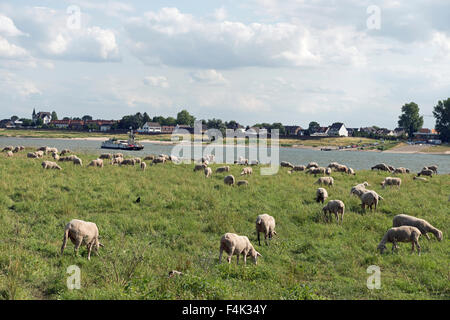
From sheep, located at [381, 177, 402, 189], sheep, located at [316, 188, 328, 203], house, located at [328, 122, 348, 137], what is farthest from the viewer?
house, located at [328, 122, 348, 137]

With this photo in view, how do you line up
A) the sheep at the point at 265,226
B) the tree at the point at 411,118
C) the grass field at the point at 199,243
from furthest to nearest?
the tree at the point at 411,118
the sheep at the point at 265,226
the grass field at the point at 199,243

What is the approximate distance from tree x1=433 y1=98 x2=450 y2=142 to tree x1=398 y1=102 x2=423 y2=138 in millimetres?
11250

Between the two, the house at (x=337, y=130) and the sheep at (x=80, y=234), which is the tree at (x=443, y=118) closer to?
the house at (x=337, y=130)

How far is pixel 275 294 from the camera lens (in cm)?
862

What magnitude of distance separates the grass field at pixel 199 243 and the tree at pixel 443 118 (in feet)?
418

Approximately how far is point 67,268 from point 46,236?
3586 mm

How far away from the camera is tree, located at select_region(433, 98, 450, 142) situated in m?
131

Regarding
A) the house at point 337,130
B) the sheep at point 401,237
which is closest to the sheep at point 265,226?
the sheep at point 401,237

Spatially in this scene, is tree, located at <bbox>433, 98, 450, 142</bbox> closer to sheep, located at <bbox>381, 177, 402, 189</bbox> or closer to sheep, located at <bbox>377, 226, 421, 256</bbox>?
sheep, located at <bbox>381, 177, 402, 189</bbox>

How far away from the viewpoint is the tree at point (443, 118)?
131375 mm

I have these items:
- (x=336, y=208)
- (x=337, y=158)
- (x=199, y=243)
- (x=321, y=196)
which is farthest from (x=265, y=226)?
(x=337, y=158)

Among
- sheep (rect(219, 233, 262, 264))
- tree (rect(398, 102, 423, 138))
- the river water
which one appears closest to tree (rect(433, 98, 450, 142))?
tree (rect(398, 102, 423, 138))

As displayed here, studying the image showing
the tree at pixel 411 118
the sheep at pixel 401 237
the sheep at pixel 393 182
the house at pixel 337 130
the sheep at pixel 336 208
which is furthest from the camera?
the house at pixel 337 130
